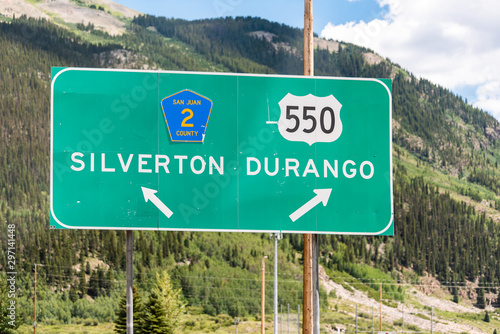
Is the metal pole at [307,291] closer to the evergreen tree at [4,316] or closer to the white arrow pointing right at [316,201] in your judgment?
the white arrow pointing right at [316,201]

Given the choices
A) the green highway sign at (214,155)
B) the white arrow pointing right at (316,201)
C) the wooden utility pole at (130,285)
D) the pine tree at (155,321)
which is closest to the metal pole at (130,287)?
the wooden utility pole at (130,285)

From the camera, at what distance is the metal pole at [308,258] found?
400 inches

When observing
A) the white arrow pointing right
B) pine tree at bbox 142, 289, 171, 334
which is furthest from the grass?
the white arrow pointing right

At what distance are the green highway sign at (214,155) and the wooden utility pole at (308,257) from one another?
0.77 m

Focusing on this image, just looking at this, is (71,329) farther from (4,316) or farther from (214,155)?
(214,155)

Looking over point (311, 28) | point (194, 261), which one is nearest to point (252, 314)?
point (194, 261)

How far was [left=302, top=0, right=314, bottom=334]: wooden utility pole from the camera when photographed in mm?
10172

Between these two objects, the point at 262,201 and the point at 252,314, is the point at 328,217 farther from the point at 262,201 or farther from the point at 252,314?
the point at 252,314

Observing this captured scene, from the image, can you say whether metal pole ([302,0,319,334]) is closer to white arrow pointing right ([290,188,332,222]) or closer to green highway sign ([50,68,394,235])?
white arrow pointing right ([290,188,332,222])

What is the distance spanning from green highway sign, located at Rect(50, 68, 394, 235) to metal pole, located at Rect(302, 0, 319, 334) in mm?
785

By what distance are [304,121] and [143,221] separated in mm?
3134

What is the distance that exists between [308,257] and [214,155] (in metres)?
2.52

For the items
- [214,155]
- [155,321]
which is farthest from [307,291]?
[155,321]

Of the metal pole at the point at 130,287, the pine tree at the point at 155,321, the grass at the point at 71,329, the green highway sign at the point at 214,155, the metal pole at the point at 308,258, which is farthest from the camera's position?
the grass at the point at 71,329
